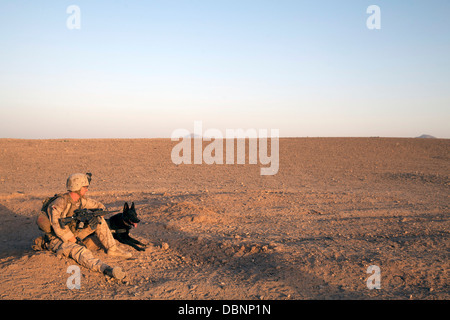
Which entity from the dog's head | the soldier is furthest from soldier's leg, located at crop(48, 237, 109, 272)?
the dog's head

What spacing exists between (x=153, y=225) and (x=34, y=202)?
188 inches

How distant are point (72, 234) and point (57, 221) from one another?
0.32m

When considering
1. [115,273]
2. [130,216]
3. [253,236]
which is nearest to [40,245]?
[130,216]

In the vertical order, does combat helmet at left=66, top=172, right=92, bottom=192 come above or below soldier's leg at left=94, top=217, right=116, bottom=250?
above

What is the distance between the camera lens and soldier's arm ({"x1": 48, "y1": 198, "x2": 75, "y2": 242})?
5.62 m

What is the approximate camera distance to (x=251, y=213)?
982 cm

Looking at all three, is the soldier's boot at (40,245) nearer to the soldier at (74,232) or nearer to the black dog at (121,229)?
the soldier at (74,232)

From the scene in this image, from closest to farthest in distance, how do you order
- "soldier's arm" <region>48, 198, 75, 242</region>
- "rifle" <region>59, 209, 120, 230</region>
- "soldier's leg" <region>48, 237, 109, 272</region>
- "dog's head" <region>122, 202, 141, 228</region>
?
"soldier's leg" <region>48, 237, 109, 272</region> < "soldier's arm" <region>48, 198, 75, 242</region> < "rifle" <region>59, 209, 120, 230</region> < "dog's head" <region>122, 202, 141, 228</region>

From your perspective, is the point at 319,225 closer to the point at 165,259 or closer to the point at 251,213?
the point at 251,213

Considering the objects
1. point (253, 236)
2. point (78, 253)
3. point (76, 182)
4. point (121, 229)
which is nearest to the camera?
point (78, 253)

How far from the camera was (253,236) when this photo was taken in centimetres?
756

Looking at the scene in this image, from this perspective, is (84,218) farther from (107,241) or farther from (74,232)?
(107,241)

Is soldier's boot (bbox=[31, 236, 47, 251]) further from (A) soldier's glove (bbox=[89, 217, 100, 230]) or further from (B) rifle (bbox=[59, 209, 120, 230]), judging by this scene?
(A) soldier's glove (bbox=[89, 217, 100, 230])
